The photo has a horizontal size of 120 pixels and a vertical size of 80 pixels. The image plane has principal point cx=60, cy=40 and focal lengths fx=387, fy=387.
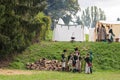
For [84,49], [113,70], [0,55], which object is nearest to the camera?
[0,55]

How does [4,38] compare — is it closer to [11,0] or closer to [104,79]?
[11,0]

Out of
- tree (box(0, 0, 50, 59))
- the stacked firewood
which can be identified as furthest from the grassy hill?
tree (box(0, 0, 50, 59))

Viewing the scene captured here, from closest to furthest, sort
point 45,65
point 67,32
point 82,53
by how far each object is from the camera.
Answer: point 45,65 → point 82,53 → point 67,32

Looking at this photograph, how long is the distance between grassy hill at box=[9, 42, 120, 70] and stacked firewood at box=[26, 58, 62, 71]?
0.77 meters

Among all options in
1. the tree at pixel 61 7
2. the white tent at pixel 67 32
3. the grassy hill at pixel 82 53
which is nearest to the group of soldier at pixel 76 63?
the grassy hill at pixel 82 53

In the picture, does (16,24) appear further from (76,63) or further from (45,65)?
(76,63)

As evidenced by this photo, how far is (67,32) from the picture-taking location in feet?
128

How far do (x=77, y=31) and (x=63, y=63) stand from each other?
14.3 meters

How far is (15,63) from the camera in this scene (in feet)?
89.5

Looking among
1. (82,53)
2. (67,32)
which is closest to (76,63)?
(82,53)

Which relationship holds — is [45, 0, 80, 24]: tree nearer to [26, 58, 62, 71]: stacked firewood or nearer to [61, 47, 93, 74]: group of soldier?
[26, 58, 62, 71]: stacked firewood

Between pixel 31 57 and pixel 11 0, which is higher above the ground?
pixel 11 0

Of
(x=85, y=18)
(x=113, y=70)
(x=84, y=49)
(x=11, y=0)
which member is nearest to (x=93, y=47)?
(x=84, y=49)

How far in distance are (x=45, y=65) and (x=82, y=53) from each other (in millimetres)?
4589
